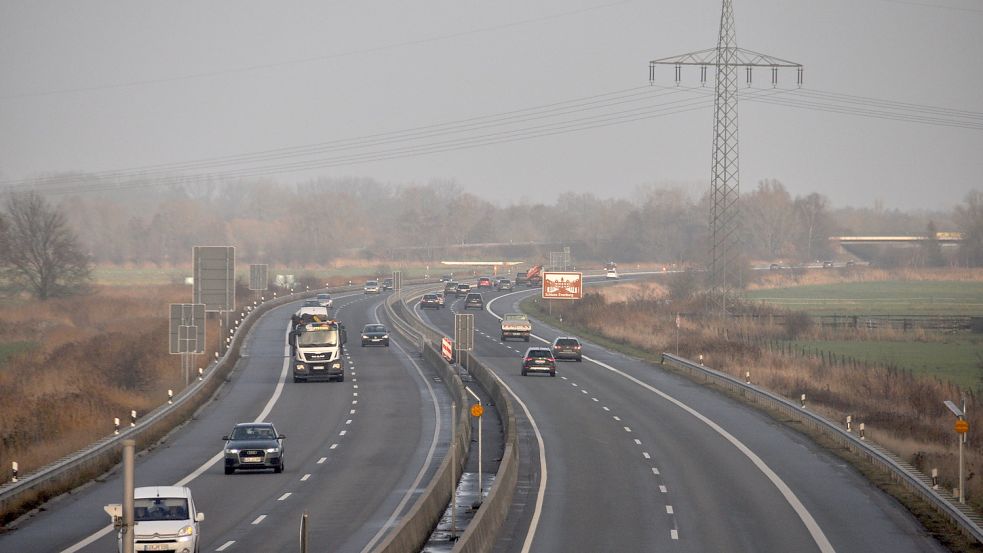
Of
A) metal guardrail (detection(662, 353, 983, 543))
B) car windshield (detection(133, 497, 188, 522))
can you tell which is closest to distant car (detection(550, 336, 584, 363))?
metal guardrail (detection(662, 353, 983, 543))

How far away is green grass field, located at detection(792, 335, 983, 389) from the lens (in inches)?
2783

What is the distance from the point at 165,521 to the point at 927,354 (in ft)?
221

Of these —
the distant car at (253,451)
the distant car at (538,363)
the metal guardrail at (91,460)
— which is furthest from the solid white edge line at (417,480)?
the metal guardrail at (91,460)

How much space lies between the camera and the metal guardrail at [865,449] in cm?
2855

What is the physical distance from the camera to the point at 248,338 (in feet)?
295

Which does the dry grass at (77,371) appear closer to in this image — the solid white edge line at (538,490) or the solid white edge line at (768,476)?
the solid white edge line at (538,490)

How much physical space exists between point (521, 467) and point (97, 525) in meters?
13.6

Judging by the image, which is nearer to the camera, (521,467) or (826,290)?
(521,467)

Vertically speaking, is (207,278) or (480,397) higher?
(207,278)

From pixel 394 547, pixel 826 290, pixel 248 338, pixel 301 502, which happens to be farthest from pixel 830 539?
pixel 826 290

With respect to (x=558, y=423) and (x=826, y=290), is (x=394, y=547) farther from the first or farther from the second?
(x=826, y=290)

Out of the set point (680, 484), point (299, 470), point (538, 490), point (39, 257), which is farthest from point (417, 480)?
point (39, 257)

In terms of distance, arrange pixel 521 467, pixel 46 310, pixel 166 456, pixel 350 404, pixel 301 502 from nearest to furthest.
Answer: pixel 301 502
pixel 521 467
pixel 166 456
pixel 350 404
pixel 46 310

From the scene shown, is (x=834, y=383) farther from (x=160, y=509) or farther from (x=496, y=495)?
(x=160, y=509)
